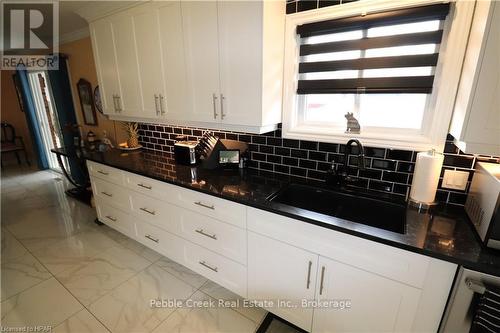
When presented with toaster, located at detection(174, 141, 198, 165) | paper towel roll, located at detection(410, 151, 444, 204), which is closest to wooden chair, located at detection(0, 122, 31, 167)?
toaster, located at detection(174, 141, 198, 165)

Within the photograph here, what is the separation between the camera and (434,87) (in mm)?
1322

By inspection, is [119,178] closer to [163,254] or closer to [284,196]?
[163,254]

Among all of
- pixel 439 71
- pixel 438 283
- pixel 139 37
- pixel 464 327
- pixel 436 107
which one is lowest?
pixel 464 327

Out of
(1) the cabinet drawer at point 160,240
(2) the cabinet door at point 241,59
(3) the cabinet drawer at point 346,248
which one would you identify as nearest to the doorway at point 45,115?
(1) the cabinet drawer at point 160,240

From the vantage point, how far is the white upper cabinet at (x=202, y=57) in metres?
1.59

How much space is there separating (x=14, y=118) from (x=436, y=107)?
7840 mm

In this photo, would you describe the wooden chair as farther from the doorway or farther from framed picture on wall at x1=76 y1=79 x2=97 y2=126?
framed picture on wall at x1=76 y1=79 x2=97 y2=126

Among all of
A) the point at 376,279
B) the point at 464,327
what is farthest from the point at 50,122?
the point at 464,327

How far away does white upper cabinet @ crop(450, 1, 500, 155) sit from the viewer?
3.00 ft

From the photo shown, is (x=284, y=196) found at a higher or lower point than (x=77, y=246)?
higher

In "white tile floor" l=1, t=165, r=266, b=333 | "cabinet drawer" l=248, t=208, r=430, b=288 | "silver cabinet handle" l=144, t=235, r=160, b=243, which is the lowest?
"white tile floor" l=1, t=165, r=266, b=333

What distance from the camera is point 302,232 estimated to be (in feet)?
4.30

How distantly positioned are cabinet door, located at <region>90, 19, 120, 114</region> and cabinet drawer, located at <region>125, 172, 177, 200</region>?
33.5 inches

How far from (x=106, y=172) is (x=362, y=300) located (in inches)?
97.3
